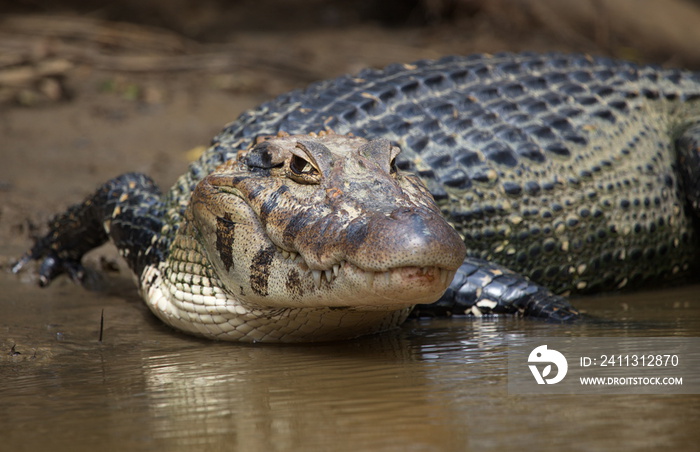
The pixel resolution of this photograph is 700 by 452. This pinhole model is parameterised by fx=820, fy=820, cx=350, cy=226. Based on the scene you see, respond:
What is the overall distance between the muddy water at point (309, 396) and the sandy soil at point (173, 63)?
204 centimetres

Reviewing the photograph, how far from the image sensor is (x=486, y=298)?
382cm

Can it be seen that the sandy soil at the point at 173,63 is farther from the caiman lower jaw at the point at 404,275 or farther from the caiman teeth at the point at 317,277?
the caiman lower jaw at the point at 404,275

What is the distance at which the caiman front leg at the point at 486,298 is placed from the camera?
382 centimetres

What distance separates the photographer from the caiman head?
8.52ft

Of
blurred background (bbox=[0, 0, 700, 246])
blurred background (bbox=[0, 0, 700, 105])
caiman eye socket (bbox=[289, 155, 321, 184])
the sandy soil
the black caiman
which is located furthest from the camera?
blurred background (bbox=[0, 0, 700, 105])

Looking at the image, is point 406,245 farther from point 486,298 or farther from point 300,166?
point 486,298

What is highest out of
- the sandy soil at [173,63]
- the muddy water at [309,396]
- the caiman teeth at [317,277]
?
the sandy soil at [173,63]

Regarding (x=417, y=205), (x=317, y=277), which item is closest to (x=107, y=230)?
(x=317, y=277)

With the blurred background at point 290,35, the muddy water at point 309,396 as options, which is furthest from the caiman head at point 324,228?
the blurred background at point 290,35

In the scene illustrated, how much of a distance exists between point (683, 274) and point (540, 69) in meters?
1.46

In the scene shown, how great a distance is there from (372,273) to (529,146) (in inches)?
75.9

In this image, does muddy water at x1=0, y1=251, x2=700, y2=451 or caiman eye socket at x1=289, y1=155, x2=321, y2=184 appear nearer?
muddy water at x1=0, y1=251, x2=700, y2=451

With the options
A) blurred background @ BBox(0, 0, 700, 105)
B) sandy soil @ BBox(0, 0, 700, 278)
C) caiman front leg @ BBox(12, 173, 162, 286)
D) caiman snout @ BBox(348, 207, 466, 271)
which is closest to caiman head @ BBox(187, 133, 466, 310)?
caiman snout @ BBox(348, 207, 466, 271)

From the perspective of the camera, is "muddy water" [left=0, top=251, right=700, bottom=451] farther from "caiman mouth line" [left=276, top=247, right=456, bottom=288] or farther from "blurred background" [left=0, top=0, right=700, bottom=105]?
"blurred background" [left=0, top=0, right=700, bottom=105]
